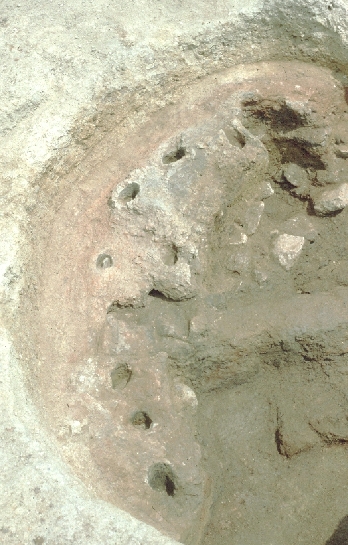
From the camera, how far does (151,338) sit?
246 cm

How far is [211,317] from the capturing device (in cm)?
255

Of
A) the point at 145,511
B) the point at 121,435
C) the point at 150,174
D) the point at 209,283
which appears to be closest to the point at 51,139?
the point at 150,174

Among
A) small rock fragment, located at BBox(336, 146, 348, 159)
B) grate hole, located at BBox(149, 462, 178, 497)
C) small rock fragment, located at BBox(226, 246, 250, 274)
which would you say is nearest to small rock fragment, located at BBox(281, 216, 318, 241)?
small rock fragment, located at BBox(226, 246, 250, 274)

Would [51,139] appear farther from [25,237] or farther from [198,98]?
[198,98]

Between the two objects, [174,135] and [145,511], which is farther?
[174,135]

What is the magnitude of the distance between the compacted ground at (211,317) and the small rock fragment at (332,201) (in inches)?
0.4

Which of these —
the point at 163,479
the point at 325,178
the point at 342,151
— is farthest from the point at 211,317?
the point at 342,151

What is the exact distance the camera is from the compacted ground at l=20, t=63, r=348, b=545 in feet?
7.47

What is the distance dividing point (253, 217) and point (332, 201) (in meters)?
0.38

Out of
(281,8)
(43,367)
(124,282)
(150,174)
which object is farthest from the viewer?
(281,8)

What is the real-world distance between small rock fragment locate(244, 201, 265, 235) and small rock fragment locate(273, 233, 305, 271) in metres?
0.13

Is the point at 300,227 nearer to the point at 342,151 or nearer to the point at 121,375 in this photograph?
the point at 342,151

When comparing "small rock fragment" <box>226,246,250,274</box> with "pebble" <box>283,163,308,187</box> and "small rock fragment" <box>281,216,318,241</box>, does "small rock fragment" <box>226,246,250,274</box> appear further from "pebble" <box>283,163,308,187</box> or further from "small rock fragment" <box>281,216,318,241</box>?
"pebble" <box>283,163,308,187</box>

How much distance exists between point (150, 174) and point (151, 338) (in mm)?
737
